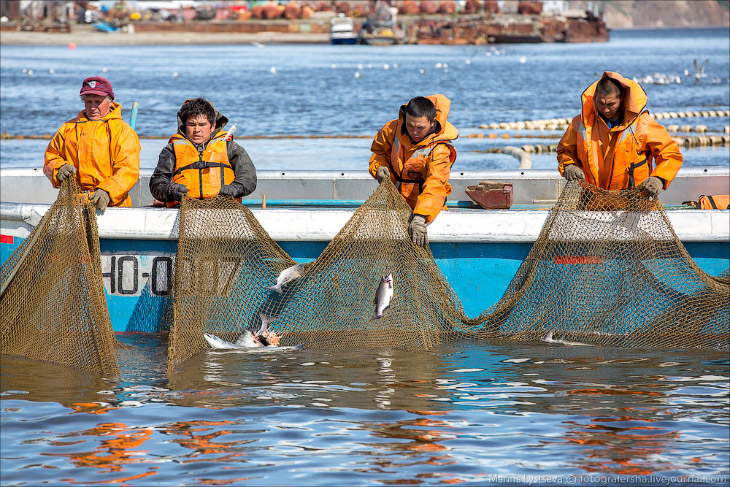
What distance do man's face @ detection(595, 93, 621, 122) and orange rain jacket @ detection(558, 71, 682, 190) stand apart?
0.21ft

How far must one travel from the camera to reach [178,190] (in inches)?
281

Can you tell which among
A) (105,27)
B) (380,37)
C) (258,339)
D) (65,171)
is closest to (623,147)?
(258,339)

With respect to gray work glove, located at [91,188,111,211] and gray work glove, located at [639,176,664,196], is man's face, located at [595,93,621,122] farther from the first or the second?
gray work glove, located at [91,188,111,211]

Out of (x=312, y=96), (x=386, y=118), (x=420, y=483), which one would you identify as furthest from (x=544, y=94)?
(x=420, y=483)

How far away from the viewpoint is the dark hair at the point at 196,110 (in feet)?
23.4

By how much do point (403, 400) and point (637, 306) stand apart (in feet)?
6.61

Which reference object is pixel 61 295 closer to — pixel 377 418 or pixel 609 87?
pixel 377 418

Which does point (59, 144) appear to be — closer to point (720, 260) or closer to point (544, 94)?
point (720, 260)

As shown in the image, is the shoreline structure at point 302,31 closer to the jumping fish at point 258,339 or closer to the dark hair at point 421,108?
the jumping fish at point 258,339

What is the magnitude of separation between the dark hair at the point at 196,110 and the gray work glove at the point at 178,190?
1.54 feet

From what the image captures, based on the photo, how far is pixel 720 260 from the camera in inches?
293

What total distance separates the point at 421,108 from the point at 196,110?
1.61m

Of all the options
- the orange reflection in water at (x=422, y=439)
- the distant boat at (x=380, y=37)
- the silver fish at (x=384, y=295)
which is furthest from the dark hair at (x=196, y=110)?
the distant boat at (x=380, y=37)

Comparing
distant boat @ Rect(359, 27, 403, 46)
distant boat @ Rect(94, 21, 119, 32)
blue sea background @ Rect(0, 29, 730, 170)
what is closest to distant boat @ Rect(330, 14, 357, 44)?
distant boat @ Rect(359, 27, 403, 46)
